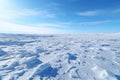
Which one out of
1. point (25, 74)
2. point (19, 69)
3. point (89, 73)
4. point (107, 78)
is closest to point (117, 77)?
point (107, 78)

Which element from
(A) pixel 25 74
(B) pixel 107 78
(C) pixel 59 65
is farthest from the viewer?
(C) pixel 59 65

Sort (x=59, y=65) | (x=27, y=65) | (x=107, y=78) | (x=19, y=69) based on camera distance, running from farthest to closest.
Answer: (x=59, y=65) → (x=27, y=65) → (x=19, y=69) → (x=107, y=78)

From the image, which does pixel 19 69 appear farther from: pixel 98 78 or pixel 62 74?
pixel 98 78

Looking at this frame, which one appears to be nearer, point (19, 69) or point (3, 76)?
point (3, 76)

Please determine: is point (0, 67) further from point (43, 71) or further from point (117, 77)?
point (117, 77)

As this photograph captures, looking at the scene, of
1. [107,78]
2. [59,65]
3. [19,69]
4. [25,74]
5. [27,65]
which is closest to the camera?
[107,78]

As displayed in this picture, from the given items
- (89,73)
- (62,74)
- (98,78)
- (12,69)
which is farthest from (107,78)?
(12,69)

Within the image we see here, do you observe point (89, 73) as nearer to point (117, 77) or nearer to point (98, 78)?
point (98, 78)

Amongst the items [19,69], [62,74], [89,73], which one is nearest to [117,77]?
[89,73]

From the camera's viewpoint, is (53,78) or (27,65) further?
(27,65)
